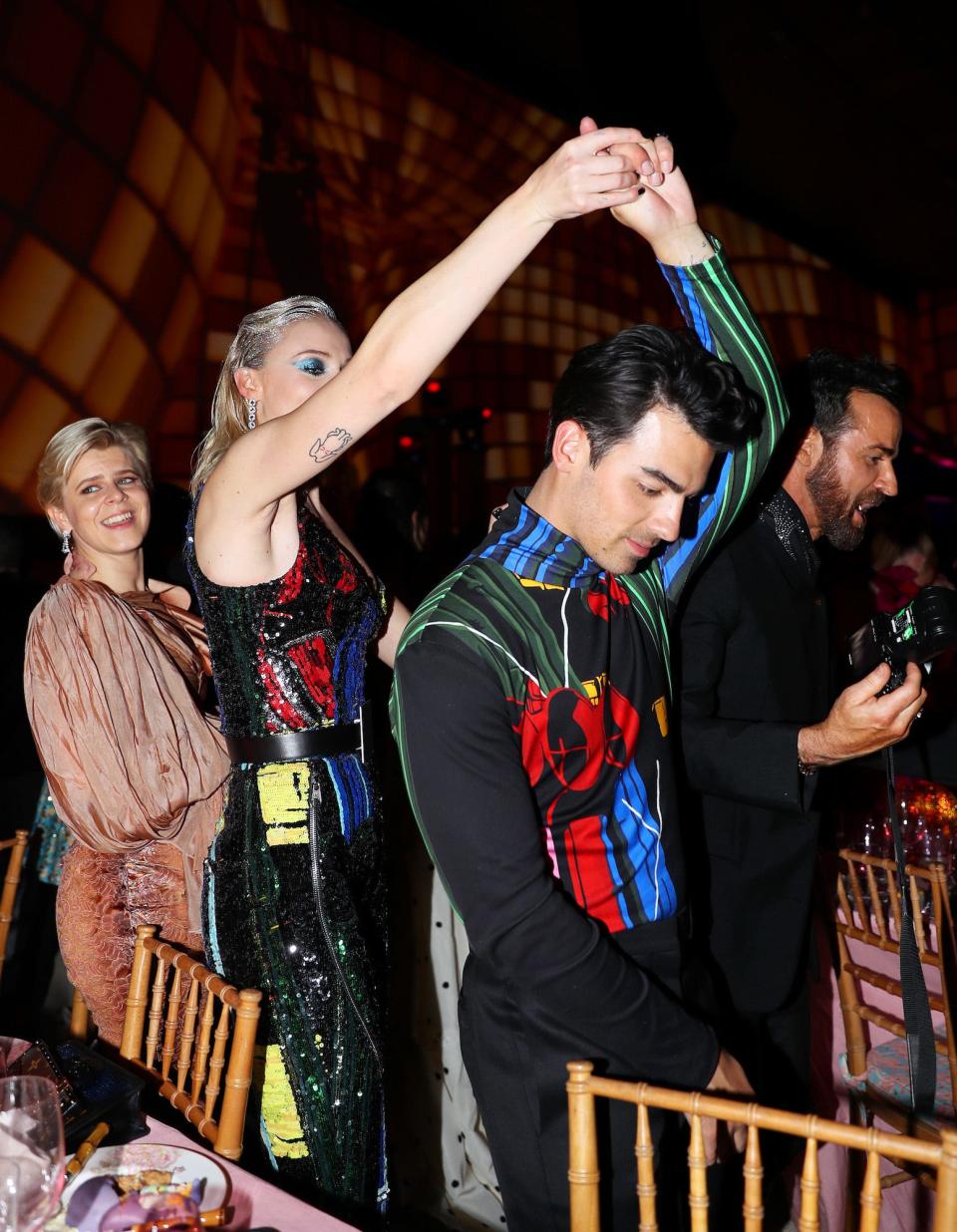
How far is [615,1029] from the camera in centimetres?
108

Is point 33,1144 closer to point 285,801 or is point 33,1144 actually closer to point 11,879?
point 285,801

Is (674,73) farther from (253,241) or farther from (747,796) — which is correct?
(747,796)

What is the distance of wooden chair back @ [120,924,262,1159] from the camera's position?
1.28 m

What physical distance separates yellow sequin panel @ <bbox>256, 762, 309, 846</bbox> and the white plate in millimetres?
410

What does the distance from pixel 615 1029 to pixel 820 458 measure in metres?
1.21

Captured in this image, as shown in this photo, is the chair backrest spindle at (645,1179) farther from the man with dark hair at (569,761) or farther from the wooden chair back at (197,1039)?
the wooden chair back at (197,1039)

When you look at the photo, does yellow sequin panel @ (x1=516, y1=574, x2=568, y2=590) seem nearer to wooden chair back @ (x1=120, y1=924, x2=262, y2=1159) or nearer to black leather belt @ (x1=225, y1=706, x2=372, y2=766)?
black leather belt @ (x1=225, y1=706, x2=372, y2=766)

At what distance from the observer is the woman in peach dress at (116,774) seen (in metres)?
1.84

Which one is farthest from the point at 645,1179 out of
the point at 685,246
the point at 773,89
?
the point at 773,89

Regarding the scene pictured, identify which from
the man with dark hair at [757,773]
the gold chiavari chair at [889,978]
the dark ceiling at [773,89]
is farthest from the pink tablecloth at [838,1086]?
the dark ceiling at [773,89]

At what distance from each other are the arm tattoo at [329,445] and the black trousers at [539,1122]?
594 millimetres

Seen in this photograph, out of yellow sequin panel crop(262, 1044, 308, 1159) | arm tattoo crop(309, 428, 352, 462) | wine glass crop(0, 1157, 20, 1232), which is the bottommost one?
yellow sequin panel crop(262, 1044, 308, 1159)

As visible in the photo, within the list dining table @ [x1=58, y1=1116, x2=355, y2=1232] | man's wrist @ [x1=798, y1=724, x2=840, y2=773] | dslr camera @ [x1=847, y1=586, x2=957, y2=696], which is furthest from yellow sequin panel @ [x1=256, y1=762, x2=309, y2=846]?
dslr camera @ [x1=847, y1=586, x2=957, y2=696]

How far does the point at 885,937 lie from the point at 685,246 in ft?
4.73
